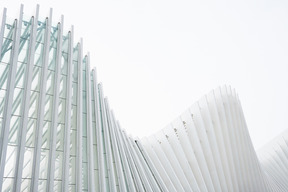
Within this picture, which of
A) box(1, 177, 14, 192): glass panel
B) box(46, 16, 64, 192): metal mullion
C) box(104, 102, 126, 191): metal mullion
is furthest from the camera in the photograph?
box(104, 102, 126, 191): metal mullion

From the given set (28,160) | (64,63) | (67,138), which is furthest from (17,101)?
(64,63)

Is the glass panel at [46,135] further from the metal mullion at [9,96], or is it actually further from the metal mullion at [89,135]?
the metal mullion at [89,135]

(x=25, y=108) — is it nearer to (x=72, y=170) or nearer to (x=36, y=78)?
(x=36, y=78)

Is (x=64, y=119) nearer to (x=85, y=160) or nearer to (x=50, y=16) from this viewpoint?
(x=85, y=160)

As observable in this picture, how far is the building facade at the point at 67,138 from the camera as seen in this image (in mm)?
14250

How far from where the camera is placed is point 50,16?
18172 mm

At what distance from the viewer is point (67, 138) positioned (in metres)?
15.7

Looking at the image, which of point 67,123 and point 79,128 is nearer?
point 67,123

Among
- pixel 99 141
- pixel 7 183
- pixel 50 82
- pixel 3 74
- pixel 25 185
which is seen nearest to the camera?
pixel 7 183

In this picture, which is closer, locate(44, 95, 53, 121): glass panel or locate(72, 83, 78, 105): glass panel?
locate(44, 95, 53, 121): glass panel

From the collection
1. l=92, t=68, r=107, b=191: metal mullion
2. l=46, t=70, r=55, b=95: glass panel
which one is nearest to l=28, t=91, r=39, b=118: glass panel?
l=46, t=70, r=55, b=95: glass panel

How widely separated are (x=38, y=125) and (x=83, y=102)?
3.71 metres

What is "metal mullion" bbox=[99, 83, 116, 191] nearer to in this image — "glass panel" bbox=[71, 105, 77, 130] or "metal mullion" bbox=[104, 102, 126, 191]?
"metal mullion" bbox=[104, 102, 126, 191]

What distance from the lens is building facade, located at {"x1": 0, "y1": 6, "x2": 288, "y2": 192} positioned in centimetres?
1425
